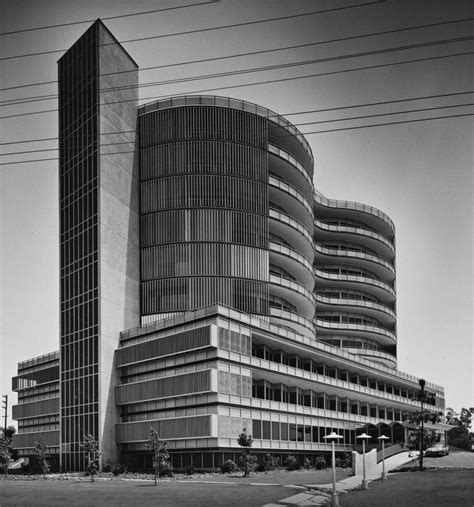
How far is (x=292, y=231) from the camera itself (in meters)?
96.7

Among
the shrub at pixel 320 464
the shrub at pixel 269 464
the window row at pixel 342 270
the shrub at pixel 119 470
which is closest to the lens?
the shrub at pixel 119 470

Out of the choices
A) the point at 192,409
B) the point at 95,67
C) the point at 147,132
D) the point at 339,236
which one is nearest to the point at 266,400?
the point at 192,409

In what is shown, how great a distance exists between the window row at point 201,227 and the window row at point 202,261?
2.85ft

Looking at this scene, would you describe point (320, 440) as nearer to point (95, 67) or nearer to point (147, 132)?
point (147, 132)

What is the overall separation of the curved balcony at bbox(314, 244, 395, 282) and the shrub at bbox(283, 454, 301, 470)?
5168cm

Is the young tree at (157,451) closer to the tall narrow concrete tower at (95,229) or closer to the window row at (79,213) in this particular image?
the tall narrow concrete tower at (95,229)

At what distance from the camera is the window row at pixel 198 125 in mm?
88188

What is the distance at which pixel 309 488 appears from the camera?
46.4 metres

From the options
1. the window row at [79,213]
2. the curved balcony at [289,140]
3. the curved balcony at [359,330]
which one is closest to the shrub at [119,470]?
the window row at [79,213]

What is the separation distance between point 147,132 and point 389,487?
57.1 meters

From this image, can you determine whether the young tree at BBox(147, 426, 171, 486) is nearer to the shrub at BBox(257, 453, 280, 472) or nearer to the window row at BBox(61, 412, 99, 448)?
the shrub at BBox(257, 453, 280, 472)

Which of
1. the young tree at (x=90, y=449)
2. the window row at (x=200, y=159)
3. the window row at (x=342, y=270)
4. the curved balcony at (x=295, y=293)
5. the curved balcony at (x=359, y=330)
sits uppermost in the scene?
the window row at (x=200, y=159)

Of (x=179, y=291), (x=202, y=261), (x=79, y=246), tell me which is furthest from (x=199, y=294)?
(x=79, y=246)

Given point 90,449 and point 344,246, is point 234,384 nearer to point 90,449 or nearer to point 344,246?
point 90,449
